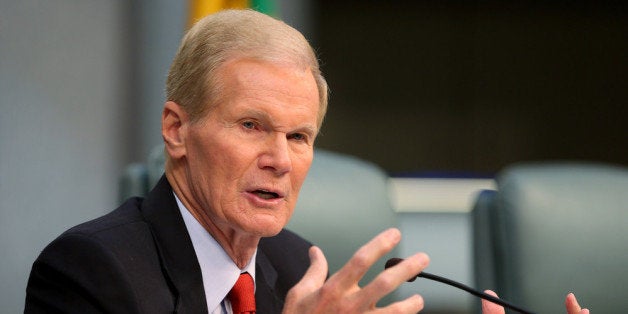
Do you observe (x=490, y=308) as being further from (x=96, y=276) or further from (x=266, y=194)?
(x=96, y=276)

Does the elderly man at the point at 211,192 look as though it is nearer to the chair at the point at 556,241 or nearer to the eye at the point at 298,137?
the eye at the point at 298,137

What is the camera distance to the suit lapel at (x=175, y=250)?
163 centimetres

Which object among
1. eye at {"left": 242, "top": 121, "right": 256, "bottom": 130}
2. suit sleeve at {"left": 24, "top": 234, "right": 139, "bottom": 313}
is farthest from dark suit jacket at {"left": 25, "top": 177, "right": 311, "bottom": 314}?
eye at {"left": 242, "top": 121, "right": 256, "bottom": 130}

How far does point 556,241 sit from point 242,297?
2.58 feet

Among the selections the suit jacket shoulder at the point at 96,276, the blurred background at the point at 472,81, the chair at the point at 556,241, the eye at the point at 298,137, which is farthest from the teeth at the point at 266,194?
the blurred background at the point at 472,81

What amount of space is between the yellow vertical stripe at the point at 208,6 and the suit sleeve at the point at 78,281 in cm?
161

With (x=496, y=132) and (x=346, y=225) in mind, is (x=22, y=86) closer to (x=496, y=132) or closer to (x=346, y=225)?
(x=346, y=225)

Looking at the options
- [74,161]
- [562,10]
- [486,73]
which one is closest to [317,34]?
[486,73]

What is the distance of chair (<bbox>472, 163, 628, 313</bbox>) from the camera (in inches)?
83.3

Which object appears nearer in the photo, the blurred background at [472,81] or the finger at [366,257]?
the finger at [366,257]

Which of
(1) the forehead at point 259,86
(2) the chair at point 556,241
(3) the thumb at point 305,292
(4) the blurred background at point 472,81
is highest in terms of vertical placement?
(1) the forehead at point 259,86

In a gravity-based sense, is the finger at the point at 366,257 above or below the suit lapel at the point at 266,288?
above

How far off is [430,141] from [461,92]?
0.35 meters

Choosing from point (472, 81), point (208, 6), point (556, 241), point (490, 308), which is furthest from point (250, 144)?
point (472, 81)
